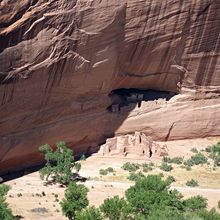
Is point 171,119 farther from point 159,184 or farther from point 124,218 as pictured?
point 124,218

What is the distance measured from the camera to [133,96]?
117 ft

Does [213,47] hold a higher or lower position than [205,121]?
higher

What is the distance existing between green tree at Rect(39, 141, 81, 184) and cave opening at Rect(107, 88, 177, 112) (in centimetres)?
420

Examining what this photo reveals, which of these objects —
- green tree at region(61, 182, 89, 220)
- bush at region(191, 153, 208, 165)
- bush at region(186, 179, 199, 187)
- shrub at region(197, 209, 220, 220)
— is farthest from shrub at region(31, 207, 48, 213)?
bush at region(191, 153, 208, 165)

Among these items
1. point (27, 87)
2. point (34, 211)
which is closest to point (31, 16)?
point (27, 87)

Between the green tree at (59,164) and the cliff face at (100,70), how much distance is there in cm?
88

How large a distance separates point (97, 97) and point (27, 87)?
4500 mm

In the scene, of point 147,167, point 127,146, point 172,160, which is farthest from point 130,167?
point 172,160

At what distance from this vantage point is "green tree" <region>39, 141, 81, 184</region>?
31.0 meters

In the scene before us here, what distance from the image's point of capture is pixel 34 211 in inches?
1063

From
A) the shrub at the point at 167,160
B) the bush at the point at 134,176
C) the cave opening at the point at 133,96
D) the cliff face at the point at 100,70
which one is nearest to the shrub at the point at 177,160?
the shrub at the point at 167,160

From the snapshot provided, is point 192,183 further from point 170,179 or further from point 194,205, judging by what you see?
point 194,205

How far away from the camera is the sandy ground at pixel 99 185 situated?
90.9 feet

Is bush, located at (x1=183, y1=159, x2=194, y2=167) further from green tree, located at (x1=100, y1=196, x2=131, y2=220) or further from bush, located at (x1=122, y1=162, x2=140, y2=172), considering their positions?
green tree, located at (x1=100, y1=196, x2=131, y2=220)
